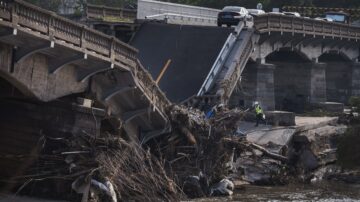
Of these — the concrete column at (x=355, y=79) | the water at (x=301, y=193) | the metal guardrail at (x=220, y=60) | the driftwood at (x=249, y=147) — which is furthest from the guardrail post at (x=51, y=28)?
the concrete column at (x=355, y=79)

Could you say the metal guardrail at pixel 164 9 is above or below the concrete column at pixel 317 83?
above

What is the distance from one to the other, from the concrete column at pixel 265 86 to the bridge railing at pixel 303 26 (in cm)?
265

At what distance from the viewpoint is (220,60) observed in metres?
43.9

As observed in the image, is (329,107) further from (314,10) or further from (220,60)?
(314,10)

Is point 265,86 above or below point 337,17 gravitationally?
below

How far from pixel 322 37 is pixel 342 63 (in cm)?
989

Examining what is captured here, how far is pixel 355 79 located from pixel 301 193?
1370 inches

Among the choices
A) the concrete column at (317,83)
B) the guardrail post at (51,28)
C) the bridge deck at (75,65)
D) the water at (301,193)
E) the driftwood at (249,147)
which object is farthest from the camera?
the concrete column at (317,83)

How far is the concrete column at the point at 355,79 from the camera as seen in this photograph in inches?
2534

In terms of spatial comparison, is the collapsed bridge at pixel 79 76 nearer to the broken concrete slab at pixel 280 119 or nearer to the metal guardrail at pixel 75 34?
the metal guardrail at pixel 75 34

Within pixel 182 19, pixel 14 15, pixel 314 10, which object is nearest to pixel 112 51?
pixel 14 15

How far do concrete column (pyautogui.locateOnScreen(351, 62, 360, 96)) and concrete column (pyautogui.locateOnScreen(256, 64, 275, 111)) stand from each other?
1690 centimetres

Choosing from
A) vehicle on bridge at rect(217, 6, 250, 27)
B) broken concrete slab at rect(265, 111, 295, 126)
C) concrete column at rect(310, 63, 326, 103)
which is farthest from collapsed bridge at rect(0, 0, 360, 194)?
concrete column at rect(310, 63, 326, 103)

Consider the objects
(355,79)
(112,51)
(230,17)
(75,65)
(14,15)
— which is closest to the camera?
(14,15)
